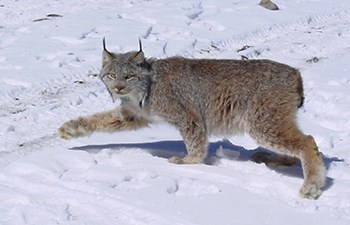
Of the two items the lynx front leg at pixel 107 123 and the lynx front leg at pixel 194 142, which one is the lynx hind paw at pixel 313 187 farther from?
the lynx front leg at pixel 107 123

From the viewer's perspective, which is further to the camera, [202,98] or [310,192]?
[202,98]

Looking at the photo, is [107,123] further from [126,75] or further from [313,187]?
[313,187]

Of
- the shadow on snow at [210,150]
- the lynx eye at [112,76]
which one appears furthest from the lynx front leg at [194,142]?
the lynx eye at [112,76]

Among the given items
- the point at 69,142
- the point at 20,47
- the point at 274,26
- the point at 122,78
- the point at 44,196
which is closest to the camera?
the point at 44,196

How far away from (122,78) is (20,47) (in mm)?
4279

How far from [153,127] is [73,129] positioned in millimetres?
1126

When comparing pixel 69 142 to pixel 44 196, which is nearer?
pixel 44 196

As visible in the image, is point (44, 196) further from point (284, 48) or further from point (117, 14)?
point (117, 14)

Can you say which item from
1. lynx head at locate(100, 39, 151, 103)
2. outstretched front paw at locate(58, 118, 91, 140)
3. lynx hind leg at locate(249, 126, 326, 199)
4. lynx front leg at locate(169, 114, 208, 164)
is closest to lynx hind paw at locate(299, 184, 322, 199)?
lynx hind leg at locate(249, 126, 326, 199)

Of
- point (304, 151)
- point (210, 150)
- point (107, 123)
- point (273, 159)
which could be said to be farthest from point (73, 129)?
point (304, 151)

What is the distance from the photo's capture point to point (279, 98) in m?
6.41

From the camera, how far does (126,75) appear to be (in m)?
Result: 6.62

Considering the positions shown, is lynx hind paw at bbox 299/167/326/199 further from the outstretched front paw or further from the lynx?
the outstretched front paw

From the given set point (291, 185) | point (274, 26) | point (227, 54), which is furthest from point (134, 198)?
point (274, 26)
